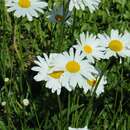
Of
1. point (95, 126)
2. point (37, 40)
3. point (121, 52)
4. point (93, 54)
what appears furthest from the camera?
point (37, 40)

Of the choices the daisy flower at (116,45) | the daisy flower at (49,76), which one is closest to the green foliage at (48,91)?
the daisy flower at (49,76)

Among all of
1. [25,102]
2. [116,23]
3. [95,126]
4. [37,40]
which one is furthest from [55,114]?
[116,23]

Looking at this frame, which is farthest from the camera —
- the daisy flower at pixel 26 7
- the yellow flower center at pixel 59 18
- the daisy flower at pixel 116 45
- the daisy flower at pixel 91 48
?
the yellow flower center at pixel 59 18

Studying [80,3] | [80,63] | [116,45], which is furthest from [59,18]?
[80,63]

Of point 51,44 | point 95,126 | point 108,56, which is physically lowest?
point 95,126

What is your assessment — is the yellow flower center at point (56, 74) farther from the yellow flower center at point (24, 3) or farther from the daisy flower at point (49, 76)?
the yellow flower center at point (24, 3)

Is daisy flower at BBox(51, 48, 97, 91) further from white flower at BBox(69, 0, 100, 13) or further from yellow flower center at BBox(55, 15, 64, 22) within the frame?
yellow flower center at BBox(55, 15, 64, 22)

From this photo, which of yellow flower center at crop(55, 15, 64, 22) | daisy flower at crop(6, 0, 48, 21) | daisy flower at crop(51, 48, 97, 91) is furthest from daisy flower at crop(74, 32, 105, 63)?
yellow flower center at crop(55, 15, 64, 22)

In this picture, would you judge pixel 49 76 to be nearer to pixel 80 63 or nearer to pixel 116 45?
pixel 80 63

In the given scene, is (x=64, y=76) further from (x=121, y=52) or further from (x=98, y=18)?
(x=98, y=18)
